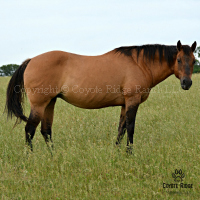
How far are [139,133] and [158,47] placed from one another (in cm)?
222

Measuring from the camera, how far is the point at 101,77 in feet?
16.0

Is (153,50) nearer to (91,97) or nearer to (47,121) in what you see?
(91,97)

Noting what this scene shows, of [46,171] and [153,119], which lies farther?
[153,119]

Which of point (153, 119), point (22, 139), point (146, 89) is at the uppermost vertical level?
point (146, 89)

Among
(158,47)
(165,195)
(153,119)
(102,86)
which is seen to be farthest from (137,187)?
(153,119)

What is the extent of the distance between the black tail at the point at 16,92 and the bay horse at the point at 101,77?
0.47ft

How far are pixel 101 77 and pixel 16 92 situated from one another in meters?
2.01

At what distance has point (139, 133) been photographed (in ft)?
19.6

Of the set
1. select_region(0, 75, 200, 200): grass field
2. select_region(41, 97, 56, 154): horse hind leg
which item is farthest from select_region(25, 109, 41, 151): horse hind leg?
select_region(41, 97, 56, 154): horse hind leg

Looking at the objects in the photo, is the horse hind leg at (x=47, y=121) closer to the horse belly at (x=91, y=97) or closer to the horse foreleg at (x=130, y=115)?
the horse belly at (x=91, y=97)

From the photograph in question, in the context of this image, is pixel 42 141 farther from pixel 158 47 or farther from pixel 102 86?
pixel 158 47

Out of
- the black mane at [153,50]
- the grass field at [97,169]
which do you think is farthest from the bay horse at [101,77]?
the grass field at [97,169]

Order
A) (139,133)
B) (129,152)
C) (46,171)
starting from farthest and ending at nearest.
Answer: (139,133)
(129,152)
(46,171)

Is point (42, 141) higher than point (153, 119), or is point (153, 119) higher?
point (153, 119)
